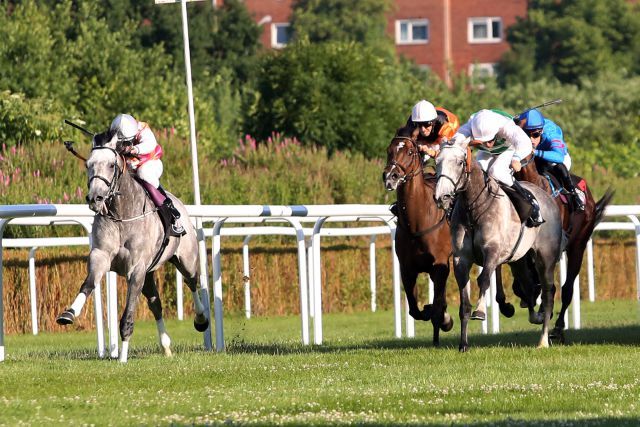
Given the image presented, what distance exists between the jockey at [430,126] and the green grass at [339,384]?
164 cm

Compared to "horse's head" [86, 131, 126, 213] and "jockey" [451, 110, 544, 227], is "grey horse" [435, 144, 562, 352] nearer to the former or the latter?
"jockey" [451, 110, 544, 227]

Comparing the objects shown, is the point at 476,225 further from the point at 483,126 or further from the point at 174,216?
the point at 174,216

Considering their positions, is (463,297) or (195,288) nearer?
(463,297)

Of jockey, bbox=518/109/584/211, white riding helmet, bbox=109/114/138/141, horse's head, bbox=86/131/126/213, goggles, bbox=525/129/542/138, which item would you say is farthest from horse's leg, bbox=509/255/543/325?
horse's head, bbox=86/131/126/213

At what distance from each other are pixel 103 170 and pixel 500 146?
342 cm

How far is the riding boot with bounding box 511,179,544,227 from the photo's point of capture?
39.3 ft

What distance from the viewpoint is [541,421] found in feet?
25.2

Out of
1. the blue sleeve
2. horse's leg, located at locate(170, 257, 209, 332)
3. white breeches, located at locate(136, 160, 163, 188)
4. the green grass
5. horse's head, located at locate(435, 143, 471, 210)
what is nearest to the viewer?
the green grass

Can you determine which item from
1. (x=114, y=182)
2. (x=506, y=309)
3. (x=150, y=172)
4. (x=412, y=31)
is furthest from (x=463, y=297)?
(x=412, y=31)

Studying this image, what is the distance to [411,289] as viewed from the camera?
12.4 metres

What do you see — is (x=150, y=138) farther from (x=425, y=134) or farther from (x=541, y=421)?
(x=541, y=421)

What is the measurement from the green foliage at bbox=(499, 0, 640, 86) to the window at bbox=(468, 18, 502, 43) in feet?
8.43

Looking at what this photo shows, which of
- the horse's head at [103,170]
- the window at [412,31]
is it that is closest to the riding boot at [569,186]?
the horse's head at [103,170]

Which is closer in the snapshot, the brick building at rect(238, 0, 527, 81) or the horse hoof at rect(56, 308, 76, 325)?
the horse hoof at rect(56, 308, 76, 325)
